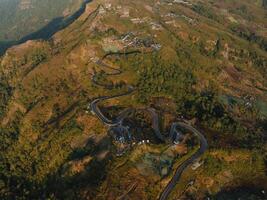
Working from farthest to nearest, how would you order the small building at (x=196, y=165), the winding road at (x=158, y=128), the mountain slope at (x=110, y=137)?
the small building at (x=196, y=165) → the mountain slope at (x=110, y=137) → the winding road at (x=158, y=128)

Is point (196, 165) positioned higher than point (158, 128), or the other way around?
point (196, 165)

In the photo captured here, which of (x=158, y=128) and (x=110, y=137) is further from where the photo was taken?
(x=158, y=128)

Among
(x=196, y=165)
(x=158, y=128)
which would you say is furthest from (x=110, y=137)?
(x=196, y=165)

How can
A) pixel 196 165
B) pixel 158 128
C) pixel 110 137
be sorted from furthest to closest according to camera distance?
1. pixel 158 128
2. pixel 110 137
3. pixel 196 165

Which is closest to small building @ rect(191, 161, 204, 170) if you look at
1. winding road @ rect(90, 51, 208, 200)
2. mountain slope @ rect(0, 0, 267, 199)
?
winding road @ rect(90, 51, 208, 200)

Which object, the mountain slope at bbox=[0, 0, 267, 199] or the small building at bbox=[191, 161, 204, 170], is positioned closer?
the mountain slope at bbox=[0, 0, 267, 199]

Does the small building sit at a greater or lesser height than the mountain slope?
greater

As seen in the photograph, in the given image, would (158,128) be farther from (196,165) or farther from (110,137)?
(196,165)

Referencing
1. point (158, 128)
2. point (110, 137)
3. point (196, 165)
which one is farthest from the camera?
point (158, 128)

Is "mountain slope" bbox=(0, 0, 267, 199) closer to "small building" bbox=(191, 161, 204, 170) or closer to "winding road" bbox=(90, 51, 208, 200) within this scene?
"small building" bbox=(191, 161, 204, 170)

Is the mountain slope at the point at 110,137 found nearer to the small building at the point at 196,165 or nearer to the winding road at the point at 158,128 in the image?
the small building at the point at 196,165

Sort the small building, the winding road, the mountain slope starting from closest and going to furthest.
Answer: the winding road, the mountain slope, the small building

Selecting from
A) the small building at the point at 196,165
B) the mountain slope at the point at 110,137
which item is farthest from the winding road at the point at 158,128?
the mountain slope at the point at 110,137
